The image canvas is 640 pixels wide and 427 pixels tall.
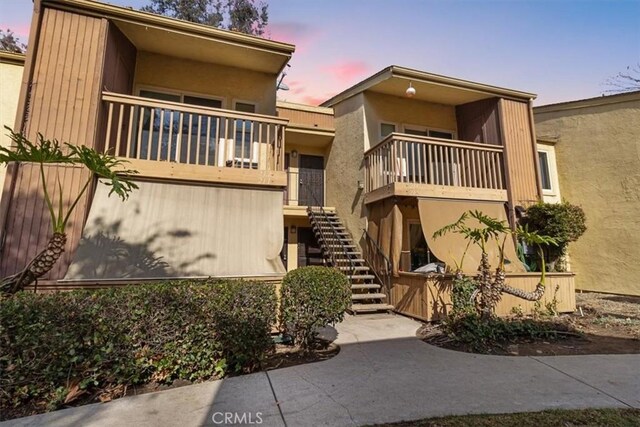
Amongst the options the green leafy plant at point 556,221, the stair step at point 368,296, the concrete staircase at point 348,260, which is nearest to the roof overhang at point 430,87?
the green leafy plant at point 556,221

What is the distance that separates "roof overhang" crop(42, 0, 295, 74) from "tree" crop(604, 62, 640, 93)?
1839 cm

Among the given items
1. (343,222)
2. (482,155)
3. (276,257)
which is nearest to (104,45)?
(276,257)

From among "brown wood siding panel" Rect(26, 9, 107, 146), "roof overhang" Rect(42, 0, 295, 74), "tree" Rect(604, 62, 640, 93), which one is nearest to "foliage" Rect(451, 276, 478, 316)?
"roof overhang" Rect(42, 0, 295, 74)

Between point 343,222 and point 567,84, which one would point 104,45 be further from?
point 567,84

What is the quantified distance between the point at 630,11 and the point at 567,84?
507cm

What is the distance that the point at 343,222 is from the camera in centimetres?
1195

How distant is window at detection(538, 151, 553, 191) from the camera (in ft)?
43.4

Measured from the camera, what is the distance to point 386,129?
1166 centimetres

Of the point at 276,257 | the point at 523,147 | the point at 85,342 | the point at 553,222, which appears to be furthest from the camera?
the point at 523,147

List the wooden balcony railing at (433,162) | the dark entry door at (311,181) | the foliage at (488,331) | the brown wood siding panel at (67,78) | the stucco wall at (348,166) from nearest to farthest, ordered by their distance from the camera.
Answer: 1. the foliage at (488,331)
2. the brown wood siding panel at (67,78)
3. the wooden balcony railing at (433,162)
4. the stucco wall at (348,166)
5. the dark entry door at (311,181)

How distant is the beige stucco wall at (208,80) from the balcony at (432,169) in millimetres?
3790

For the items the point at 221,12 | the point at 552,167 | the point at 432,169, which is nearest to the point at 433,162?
the point at 432,169

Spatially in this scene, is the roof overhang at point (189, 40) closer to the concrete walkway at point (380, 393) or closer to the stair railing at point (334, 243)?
the stair railing at point (334, 243)

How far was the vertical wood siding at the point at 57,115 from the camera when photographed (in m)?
6.05
